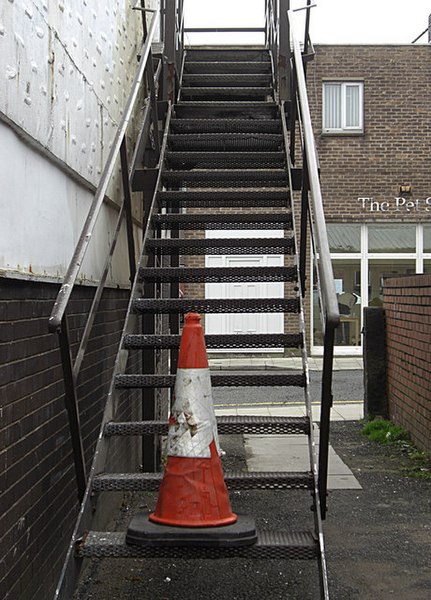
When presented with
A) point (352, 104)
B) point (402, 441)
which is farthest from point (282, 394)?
point (352, 104)

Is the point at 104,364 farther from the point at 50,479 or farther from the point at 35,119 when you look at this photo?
the point at 35,119

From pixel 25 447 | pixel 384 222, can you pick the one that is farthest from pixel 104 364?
pixel 384 222

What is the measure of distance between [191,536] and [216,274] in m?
2.35

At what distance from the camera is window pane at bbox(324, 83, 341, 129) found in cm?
1897

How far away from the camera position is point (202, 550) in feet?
11.0

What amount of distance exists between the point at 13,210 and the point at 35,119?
23.7 inches

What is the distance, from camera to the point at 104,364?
225 inches

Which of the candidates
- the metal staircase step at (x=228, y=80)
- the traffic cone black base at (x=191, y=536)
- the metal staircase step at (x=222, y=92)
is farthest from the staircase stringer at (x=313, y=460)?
the metal staircase step at (x=228, y=80)

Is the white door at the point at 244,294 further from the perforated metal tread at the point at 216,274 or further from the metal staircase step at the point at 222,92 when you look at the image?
the perforated metal tread at the point at 216,274

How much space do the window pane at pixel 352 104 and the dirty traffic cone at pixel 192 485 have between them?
16.2m

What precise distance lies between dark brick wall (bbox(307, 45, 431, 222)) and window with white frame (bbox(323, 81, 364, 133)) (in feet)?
0.44

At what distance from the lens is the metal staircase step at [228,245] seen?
5.71 m

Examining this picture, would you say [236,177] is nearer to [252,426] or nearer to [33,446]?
[252,426]

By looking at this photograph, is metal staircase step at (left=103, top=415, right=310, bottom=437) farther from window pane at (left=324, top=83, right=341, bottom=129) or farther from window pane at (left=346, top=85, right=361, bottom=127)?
window pane at (left=346, top=85, right=361, bottom=127)
